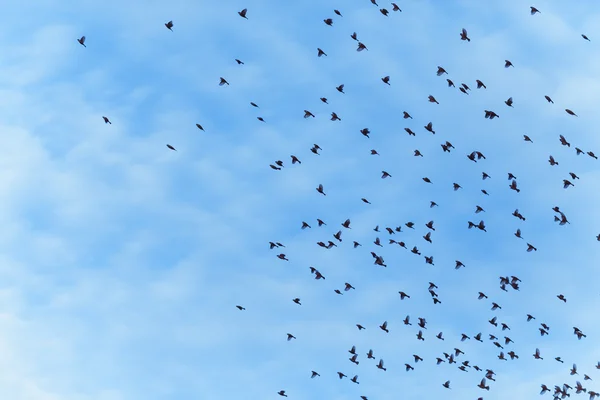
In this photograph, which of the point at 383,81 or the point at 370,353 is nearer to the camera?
the point at 383,81

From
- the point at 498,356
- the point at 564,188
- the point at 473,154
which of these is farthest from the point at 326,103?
the point at 498,356

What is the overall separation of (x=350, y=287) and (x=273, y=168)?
1520cm

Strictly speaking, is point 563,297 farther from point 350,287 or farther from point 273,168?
point 273,168

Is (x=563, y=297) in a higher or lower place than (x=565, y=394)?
higher

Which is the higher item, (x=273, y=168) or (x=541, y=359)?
(x=273, y=168)

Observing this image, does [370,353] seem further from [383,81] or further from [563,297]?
[383,81]

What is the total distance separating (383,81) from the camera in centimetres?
10231

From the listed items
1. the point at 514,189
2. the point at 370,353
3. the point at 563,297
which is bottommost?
the point at 370,353

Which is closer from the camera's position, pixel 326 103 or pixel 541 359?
pixel 326 103

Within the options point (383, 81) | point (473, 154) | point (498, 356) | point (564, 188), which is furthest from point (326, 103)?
point (498, 356)

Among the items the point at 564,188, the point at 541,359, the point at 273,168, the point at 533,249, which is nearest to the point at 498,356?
the point at 541,359

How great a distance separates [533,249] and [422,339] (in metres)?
14.3

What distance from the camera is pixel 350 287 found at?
110 meters

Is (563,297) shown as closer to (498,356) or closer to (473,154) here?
(498,356)
